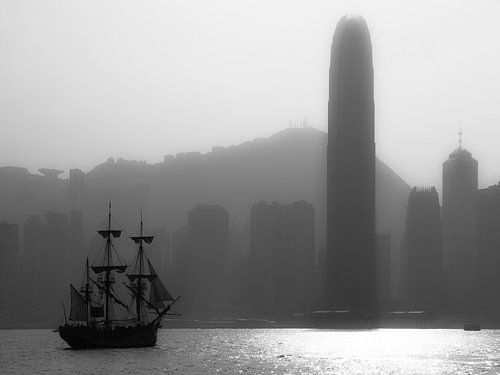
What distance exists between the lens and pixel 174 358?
194 m

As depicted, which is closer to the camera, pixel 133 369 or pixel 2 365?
pixel 133 369

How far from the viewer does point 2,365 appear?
611ft

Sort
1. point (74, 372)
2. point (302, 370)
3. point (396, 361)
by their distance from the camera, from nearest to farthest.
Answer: point (74, 372)
point (302, 370)
point (396, 361)

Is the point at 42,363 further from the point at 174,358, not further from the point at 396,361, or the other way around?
the point at 396,361

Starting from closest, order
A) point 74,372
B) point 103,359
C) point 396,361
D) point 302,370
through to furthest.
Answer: point 74,372, point 302,370, point 103,359, point 396,361

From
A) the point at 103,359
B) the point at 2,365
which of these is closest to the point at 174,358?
the point at 103,359

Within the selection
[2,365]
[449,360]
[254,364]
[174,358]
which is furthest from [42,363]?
[449,360]

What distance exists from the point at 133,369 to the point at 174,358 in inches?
1307

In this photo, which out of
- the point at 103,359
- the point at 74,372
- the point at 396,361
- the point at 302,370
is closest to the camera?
the point at 74,372

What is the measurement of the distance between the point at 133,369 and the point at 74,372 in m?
9.71

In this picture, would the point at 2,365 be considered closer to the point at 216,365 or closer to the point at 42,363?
the point at 42,363

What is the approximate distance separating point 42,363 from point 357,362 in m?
58.4

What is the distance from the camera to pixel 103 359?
182375mm

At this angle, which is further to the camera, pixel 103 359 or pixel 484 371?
pixel 103 359
